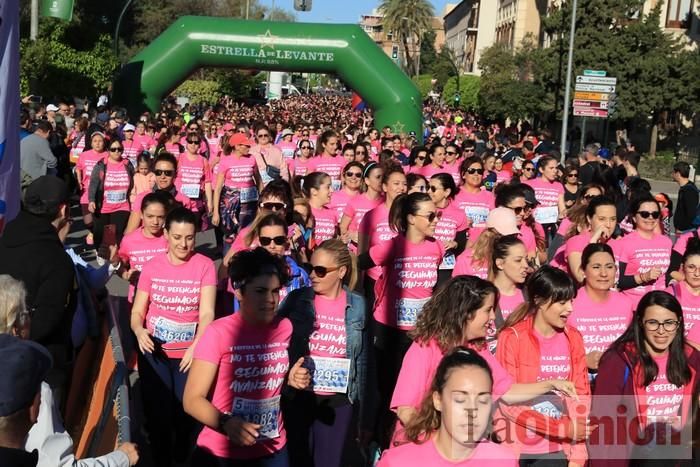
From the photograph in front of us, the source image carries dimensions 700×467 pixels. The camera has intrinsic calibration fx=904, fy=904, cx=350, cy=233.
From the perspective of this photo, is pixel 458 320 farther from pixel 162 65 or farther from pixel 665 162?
pixel 665 162

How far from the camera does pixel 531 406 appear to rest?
164 inches

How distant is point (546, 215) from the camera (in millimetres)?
10711

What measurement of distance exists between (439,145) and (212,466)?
8.62 metres

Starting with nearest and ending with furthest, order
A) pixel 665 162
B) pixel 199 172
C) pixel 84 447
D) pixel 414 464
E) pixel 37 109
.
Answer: pixel 414 464 < pixel 84 447 < pixel 199 172 < pixel 37 109 < pixel 665 162

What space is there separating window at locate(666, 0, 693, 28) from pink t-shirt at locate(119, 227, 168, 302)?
4345 centimetres

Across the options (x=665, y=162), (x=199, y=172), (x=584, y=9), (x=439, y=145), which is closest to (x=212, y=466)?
(x=199, y=172)

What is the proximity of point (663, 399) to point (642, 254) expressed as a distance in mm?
2838

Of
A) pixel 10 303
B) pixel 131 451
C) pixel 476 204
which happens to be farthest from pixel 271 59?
pixel 131 451

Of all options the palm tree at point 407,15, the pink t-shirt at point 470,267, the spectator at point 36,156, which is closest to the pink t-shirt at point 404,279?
the pink t-shirt at point 470,267

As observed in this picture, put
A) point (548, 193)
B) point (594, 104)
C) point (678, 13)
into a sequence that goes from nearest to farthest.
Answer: point (548, 193), point (594, 104), point (678, 13)

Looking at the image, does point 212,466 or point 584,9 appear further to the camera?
point 584,9

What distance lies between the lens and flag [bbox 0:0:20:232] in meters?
3.91

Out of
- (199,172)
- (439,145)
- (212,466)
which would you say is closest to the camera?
(212,466)

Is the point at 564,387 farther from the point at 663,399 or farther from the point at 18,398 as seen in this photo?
the point at 18,398
